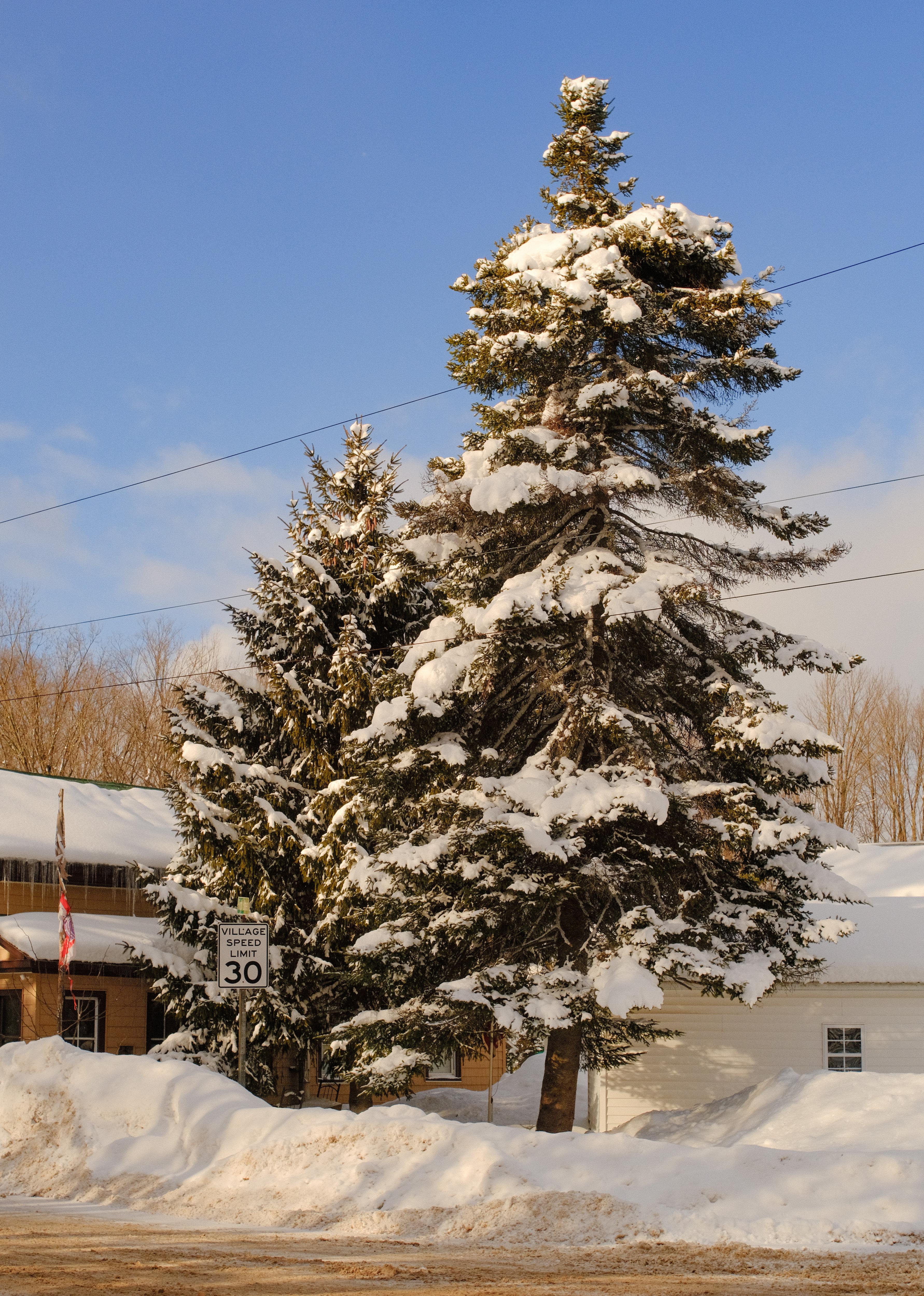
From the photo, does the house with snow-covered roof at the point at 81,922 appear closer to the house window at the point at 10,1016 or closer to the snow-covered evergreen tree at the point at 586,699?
the house window at the point at 10,1016

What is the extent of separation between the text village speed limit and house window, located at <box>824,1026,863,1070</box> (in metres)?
9.49

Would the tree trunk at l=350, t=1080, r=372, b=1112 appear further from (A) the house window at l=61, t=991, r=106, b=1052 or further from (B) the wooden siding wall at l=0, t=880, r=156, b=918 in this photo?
(B) the wooden siding wall at l=0, t=880, r=156, b=918

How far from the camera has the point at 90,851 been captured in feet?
78.4

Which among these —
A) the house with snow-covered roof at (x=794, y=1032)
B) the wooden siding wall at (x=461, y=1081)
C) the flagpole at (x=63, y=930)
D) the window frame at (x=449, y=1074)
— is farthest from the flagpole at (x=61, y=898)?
the house with snow-covered roof at (x=794, y=1032)

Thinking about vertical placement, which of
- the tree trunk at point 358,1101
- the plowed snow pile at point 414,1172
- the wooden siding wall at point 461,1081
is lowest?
the wooden siding wall at point 461,1081

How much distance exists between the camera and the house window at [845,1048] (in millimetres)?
Answer: 18531

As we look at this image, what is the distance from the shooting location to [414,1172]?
10570mm

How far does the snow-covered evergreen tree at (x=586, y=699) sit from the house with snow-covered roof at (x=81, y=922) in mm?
6427

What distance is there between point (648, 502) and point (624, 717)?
3968mm

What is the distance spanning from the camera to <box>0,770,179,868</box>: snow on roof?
23.5 metres

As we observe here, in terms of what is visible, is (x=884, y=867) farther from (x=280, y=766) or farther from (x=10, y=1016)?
(x=10, y=1016)

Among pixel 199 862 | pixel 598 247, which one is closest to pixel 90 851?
pixel 199 862

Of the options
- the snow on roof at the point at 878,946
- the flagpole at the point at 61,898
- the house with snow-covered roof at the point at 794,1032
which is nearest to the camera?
the snow on roof at the point at 878,946

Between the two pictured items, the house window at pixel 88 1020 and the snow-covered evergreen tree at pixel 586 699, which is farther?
the house window at pixel 88 1020
